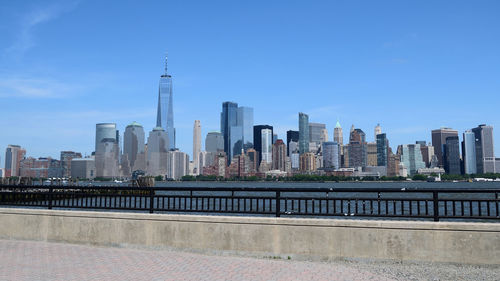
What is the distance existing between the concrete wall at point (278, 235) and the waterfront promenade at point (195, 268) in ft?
0.95

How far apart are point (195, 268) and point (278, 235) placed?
7.96 ft

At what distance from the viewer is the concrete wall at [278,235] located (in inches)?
403

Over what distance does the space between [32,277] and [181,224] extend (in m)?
4.16

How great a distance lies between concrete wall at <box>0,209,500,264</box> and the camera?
1023 centimetres

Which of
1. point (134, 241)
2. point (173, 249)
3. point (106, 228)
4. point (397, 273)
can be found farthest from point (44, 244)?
point (397, 273)

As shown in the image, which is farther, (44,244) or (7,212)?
(7,212)

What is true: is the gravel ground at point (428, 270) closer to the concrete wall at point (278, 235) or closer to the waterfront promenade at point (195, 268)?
the waterfront promenade at point (195, 268)

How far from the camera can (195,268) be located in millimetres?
9859

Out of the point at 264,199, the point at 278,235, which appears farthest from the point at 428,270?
the point at 264,199

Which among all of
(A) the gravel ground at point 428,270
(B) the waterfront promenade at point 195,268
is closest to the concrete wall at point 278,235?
(A) the gravel ground at point 428,270

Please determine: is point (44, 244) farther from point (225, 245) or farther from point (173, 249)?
point (225, 245)

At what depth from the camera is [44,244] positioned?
43.2 feet

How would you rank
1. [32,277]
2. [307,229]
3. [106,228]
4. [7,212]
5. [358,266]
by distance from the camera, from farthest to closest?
[7,212] → [106,228] → [307,229] → [358,266] → [32,277]

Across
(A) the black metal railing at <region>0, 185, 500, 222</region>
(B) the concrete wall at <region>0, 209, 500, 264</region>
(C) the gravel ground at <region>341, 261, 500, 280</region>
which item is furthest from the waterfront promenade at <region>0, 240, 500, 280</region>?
(A) the black metal railing at <region>0, 185, 500, 222</region>
